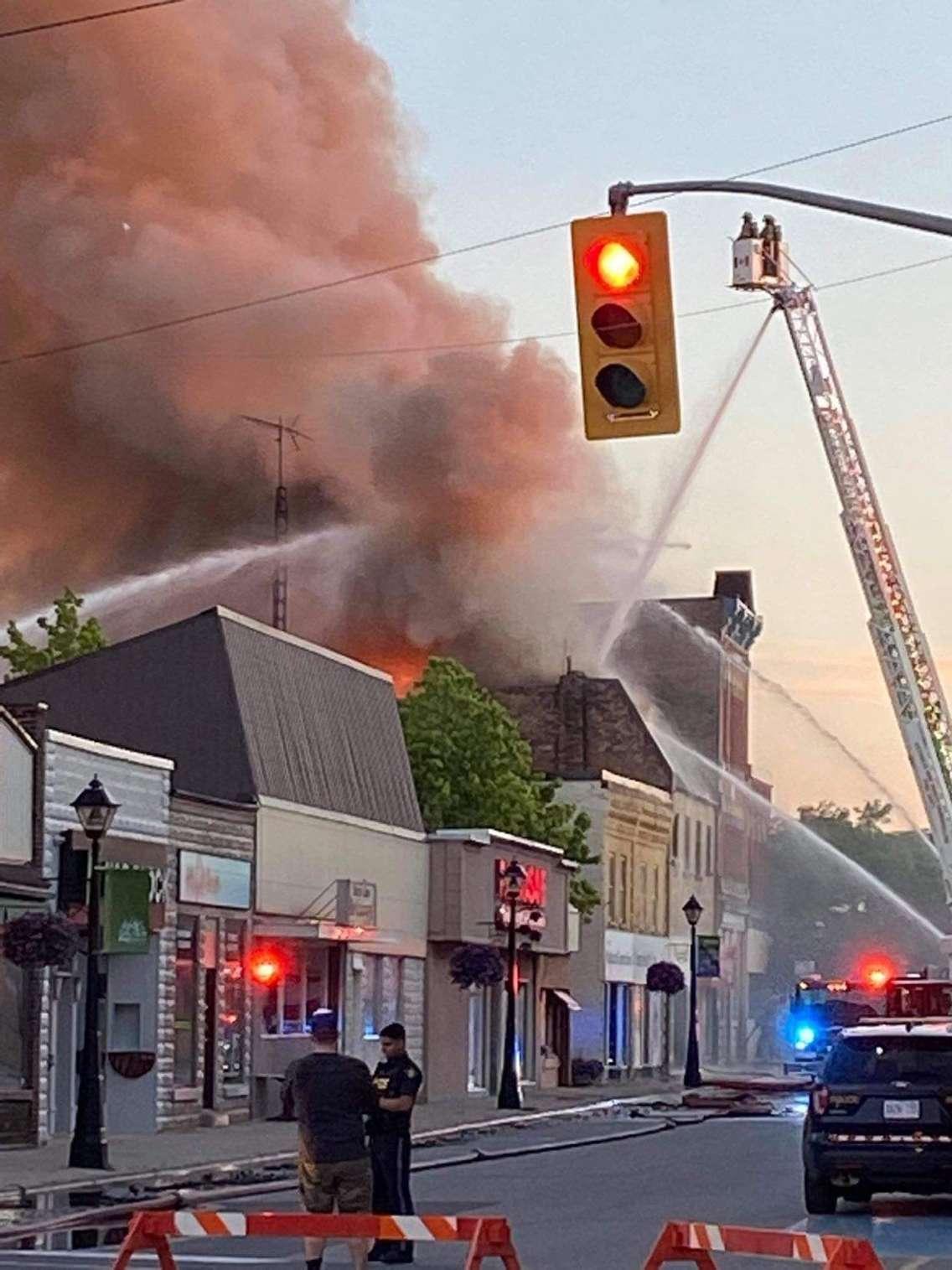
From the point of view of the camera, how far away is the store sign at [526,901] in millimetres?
49094

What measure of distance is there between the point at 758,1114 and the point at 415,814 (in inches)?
359

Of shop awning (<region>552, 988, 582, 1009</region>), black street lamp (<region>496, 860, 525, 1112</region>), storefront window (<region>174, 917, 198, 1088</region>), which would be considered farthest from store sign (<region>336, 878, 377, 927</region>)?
shop awning (<region>552, 988, 582, 1009</region>)

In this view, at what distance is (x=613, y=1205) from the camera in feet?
73.8

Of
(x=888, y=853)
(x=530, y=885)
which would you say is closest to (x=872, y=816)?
(x=888, y=853)

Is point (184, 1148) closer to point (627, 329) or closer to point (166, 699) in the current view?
point (166, 699)

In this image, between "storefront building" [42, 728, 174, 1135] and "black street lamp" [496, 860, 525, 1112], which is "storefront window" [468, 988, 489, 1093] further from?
"storefront building" [42, 728, 174, 1135]

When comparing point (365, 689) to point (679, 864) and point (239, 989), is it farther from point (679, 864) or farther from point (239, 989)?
point (679, 864)

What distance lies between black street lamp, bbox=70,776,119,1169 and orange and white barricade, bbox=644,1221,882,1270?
592 inches

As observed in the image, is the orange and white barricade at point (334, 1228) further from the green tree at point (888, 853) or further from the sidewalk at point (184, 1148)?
the green tree at point (888, 853)

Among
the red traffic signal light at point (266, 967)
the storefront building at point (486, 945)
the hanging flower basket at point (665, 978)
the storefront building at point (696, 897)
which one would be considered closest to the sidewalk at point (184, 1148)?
the red traffic signal light at point (266, 967)

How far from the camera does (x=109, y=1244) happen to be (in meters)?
19.2

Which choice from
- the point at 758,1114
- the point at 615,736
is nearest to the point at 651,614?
the point at 615,736

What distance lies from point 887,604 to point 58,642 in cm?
2632

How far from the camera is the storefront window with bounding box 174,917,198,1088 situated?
36.6m
